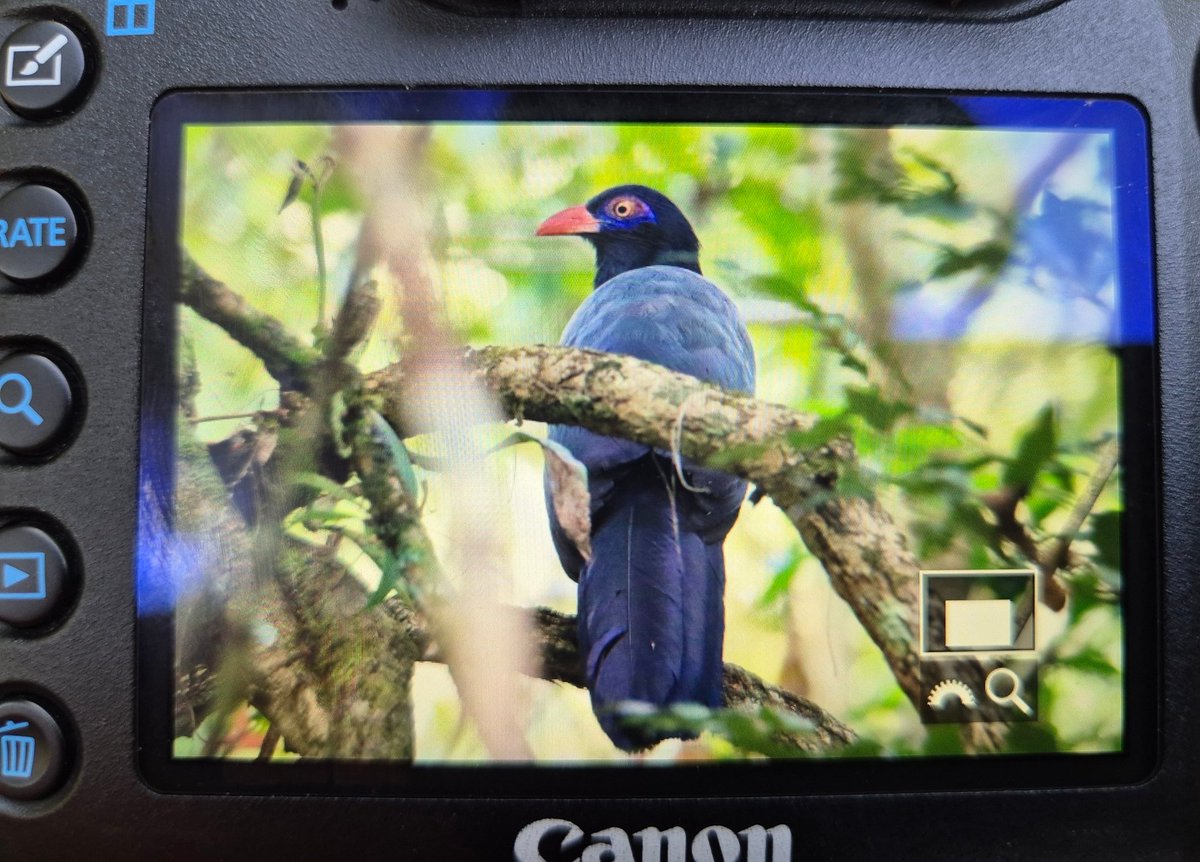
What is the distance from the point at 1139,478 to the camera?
58 cm

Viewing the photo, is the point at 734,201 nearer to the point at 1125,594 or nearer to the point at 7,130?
the point at 1125,594

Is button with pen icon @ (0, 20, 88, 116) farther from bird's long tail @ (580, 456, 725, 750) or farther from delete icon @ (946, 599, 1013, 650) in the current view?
delete icon @ (946, 599, 1013, 650)

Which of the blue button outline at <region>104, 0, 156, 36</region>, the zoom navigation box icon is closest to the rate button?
the blue button outline at <region>104, 0, 156, 36</region>

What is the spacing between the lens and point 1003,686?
0.57 meters

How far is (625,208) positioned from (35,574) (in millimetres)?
458

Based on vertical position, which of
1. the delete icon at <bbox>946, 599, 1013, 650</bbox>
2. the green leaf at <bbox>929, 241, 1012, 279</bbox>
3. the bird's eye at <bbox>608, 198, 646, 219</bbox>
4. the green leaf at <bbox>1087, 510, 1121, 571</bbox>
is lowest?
the delete icon at <bbox>946, 599, 1013, 650</bbox>

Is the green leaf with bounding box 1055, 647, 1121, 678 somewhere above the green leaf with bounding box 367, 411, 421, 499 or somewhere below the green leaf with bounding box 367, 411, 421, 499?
below

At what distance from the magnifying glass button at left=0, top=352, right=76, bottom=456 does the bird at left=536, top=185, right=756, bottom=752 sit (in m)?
0.32

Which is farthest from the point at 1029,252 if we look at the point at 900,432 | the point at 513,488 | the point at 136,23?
the point at 136,23

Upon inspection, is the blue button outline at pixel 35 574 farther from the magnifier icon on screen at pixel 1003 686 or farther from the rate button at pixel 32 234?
the magnifier icon on screen at pixel 1003 686

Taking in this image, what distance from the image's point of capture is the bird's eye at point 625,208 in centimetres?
57

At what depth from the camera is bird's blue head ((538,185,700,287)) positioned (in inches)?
22.3

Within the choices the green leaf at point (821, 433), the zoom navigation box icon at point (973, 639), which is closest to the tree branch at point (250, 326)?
the green leaf at point (821, 433)

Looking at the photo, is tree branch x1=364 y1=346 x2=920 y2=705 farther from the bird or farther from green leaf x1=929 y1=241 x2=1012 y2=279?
green leaf x1=929 y1=241 x2=1012 y2=279
